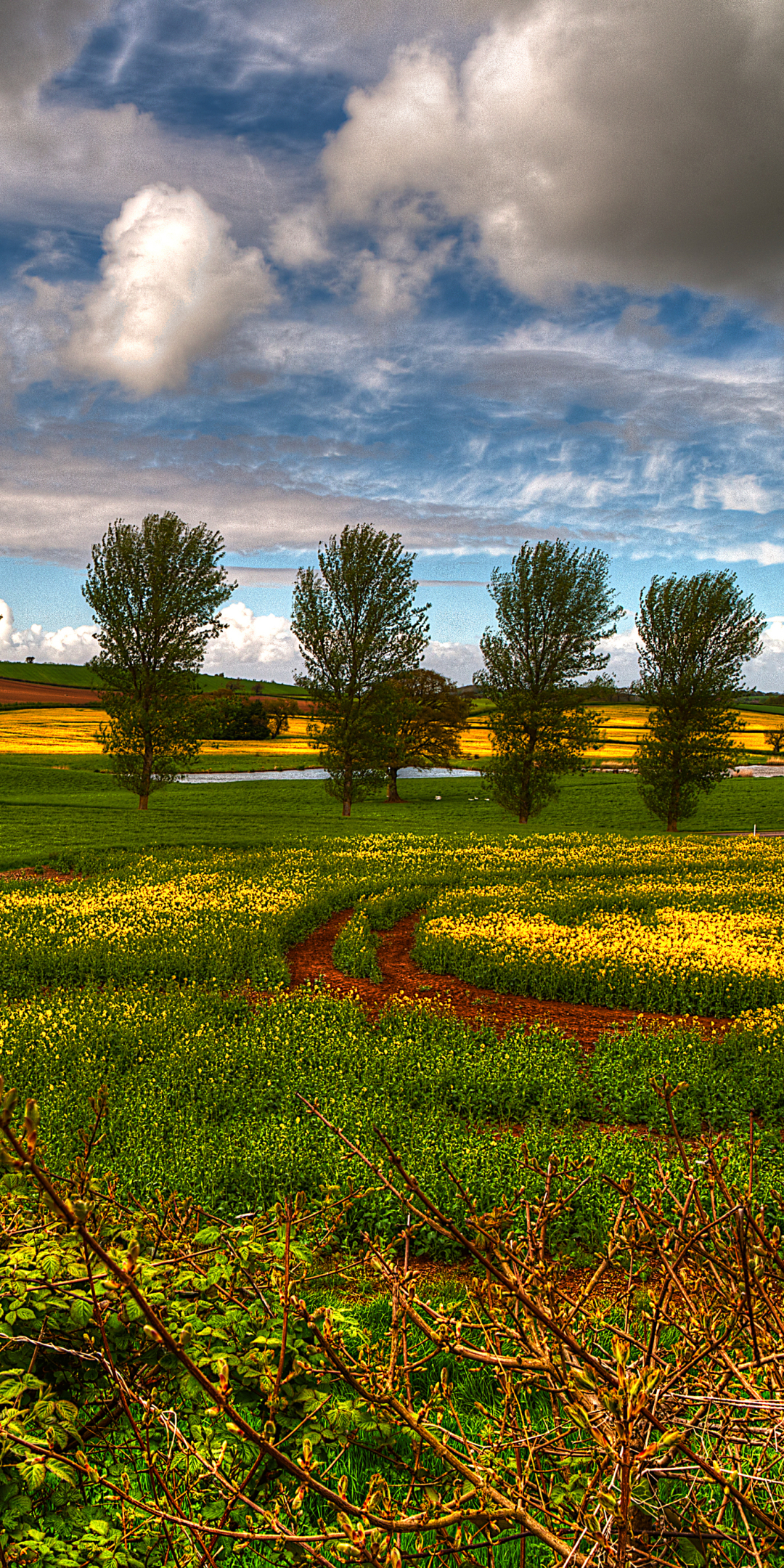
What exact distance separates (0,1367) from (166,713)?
30308mm

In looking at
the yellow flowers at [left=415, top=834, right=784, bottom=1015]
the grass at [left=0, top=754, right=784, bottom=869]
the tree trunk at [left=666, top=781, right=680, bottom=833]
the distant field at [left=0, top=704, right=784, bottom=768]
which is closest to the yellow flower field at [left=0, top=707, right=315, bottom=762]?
the distant field at [left=0, top=704, right=784, bottom=768]

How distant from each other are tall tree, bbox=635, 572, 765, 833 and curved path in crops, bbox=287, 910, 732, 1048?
24.7 metres

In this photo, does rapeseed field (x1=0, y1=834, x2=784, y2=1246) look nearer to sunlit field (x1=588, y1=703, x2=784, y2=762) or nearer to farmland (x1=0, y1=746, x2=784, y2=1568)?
farmland (x1=0, y1=746, x2=784, y2=1568)

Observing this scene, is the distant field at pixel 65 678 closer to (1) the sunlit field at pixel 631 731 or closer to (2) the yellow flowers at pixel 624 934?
(1) the sunlit field at pixel 631 731

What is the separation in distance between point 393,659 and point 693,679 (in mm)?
12789

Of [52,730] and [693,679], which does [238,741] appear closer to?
[52,730]

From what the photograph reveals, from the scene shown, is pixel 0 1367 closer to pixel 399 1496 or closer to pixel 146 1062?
pixel 399 1496

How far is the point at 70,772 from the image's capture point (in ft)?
179

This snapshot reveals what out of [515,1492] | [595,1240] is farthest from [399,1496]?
[595,1240]

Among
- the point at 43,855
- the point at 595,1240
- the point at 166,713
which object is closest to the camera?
the point at 595,1240

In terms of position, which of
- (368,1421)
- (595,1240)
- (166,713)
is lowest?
(595,1240)

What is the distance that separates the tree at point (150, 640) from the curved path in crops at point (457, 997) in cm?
2142

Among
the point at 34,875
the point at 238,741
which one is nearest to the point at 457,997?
the point at 34,875

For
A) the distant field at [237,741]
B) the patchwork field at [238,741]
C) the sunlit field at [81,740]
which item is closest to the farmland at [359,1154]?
the patchwork field at [238,741]
